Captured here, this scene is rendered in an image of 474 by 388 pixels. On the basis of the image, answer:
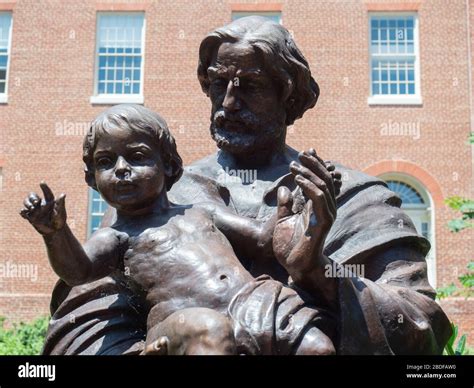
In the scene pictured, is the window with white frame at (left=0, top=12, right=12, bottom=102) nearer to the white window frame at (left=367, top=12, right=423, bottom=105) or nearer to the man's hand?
the white window frame at (left=367, top=12, right=423, bottom=105)

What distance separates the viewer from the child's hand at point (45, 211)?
2926 millimetres

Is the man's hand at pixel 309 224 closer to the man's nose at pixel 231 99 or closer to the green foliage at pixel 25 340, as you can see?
the man's nose at pixel 231 99

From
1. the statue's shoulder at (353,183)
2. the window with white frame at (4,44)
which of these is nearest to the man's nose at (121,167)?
the statue's shoulder at (353,183)

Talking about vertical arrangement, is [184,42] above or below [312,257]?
above

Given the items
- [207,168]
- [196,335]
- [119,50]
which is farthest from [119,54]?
[196,335]

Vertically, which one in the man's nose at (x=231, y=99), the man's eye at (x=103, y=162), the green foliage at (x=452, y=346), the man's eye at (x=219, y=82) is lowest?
the green foliage at (x=452, y=346)

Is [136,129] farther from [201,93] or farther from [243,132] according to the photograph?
[201,93]

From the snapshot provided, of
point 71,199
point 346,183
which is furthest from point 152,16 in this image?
point 346,183

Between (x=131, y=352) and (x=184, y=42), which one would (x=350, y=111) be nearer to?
(x=184, y=42)

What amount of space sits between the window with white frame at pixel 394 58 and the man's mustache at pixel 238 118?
1888cm

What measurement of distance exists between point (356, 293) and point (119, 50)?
69.3 feet

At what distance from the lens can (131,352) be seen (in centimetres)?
332

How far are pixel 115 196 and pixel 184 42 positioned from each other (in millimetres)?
20245

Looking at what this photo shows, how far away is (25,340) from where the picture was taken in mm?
16094
